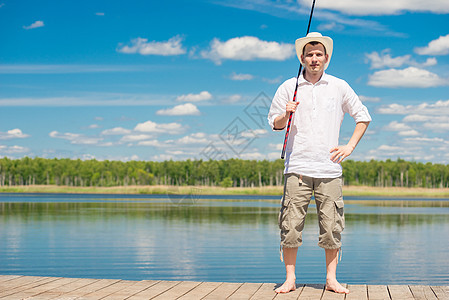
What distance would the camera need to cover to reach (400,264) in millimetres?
10883

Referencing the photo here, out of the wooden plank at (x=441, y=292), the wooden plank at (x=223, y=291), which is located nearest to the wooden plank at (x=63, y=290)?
the wooden plank at (x=223, y=291)

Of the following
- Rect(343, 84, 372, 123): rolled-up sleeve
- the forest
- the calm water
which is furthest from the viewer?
the forest

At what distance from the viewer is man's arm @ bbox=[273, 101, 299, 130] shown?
4535 mm

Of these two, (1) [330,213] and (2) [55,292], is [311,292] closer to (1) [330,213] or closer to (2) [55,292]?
(1) [330,213]

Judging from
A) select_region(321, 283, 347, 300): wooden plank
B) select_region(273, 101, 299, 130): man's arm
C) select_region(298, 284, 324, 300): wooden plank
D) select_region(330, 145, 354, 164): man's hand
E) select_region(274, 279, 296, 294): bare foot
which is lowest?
select_region(298, 284, 324, 300): wooden plank

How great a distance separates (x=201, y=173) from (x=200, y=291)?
325 feet

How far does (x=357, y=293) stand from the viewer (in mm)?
4660

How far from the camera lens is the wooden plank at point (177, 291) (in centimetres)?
452

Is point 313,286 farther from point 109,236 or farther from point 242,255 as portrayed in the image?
point 109,236

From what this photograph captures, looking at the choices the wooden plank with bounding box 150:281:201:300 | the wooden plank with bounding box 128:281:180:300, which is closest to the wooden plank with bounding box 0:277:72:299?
the wooden plank with bounding box 128:281:180:300

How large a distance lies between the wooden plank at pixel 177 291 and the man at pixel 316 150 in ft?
2.57

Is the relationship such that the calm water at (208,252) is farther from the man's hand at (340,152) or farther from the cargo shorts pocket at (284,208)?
the man's hand at (340,152)

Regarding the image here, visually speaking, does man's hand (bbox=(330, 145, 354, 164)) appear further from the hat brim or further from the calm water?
the calm water

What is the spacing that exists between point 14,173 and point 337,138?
4057 inches
